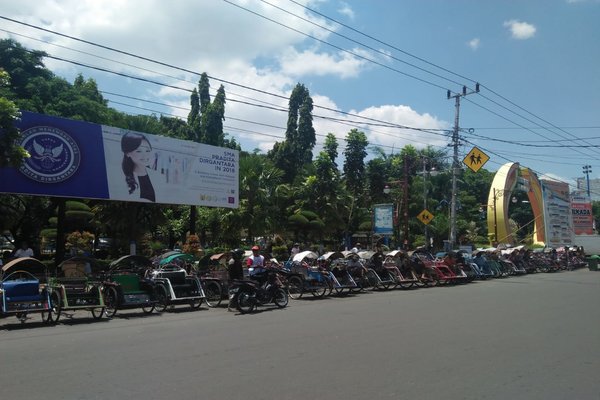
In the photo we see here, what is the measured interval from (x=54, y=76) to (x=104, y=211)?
535 inches

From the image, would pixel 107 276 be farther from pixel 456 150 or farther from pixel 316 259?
pixel 456 150

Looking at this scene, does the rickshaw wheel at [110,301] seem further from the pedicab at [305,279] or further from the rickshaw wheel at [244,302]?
the pedicab at [305,279]

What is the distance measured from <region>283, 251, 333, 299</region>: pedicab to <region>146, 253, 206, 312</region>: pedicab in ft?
10.9

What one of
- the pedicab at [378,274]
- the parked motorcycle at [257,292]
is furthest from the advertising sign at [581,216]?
the parked motorcycle at [257,292]

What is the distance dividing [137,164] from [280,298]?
35.9 ft

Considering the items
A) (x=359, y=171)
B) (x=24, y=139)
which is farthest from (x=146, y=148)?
(x=359, y=171)

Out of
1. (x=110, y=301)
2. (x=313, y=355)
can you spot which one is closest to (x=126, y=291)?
(x=110, y=301)

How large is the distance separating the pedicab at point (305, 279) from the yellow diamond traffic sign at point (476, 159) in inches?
550

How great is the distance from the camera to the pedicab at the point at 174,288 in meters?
13.3

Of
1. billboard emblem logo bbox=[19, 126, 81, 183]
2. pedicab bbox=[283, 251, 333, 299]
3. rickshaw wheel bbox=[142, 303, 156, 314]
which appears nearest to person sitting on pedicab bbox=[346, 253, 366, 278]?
pedicab bbox=[283, 251, 333, 299]

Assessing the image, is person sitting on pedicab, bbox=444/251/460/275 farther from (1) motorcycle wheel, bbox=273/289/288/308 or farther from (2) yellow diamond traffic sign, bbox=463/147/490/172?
(1) motorcycle wheel, bbox=273/289/288/308

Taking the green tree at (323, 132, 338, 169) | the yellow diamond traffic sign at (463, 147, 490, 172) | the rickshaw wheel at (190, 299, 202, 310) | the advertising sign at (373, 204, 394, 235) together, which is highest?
the green tree at (323, 132, 338, 169)

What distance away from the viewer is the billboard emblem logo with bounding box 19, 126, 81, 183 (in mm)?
17867

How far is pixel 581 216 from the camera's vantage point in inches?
1892
